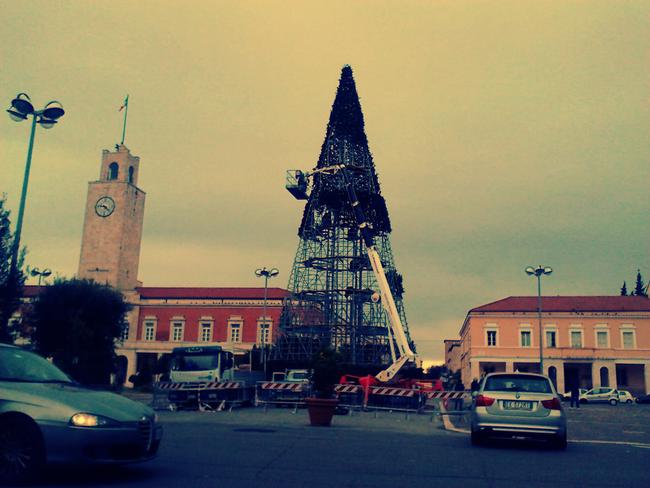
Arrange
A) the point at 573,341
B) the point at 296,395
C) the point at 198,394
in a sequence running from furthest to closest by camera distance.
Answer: the point at 573,341
the point at 296,395
the point at 198,394

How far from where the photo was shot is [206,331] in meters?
80.0

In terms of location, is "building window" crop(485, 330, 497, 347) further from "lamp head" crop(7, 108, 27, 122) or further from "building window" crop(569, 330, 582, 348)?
"lamp head" crop(7, 108, 27, 122)

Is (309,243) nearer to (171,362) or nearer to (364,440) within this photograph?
(171,362)

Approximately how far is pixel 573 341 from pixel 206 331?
135 ft

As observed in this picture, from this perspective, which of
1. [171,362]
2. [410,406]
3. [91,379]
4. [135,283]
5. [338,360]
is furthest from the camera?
[135,283]

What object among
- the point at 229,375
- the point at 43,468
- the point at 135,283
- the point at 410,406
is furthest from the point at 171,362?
the point at 135,283

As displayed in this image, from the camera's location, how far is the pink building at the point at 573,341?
6650 cm

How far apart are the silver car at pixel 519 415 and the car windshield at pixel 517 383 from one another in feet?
0.21

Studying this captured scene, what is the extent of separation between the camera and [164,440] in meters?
12.6

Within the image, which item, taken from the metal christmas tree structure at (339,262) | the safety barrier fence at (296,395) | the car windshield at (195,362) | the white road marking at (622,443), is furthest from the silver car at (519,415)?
the metal christmas tree structure at (339,262)

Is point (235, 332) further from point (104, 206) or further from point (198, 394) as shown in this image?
point (198, 394)

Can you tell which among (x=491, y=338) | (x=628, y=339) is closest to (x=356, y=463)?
(x=491, y=338)

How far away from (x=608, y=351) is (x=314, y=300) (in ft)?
105

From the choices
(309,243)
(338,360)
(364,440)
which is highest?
(309,243)
